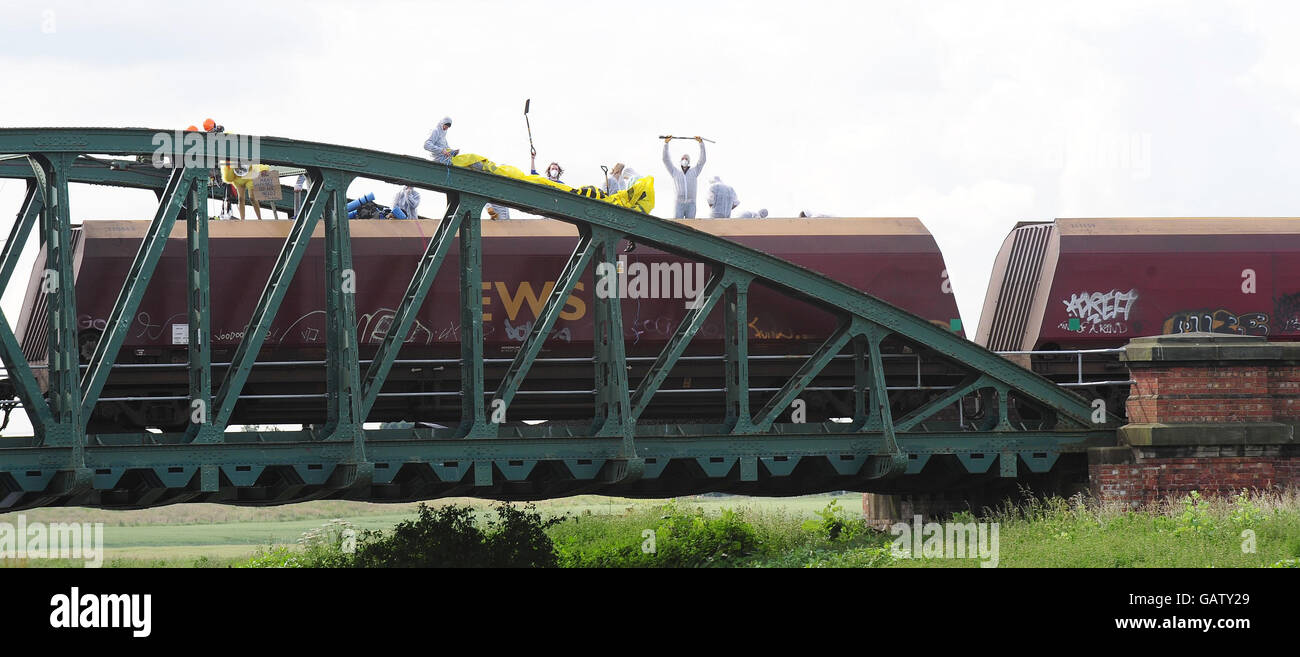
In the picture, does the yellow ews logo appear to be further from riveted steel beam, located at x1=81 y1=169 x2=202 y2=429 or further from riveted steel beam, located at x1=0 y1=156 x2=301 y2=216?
riveted steel beam, located at x1=81 y1=169 x2=202 y2=429

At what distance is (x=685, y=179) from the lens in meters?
24.1

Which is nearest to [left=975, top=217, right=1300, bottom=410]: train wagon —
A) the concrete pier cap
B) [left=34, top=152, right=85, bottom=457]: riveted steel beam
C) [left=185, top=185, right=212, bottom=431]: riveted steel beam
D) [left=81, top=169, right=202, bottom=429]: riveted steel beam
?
the concrete pier cap

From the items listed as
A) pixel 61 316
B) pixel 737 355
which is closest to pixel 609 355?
pixel 737 355

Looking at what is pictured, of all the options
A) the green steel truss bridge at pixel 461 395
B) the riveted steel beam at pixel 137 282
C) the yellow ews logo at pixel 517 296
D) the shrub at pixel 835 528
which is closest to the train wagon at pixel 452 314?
the yellow ews logo at pixel 517 296

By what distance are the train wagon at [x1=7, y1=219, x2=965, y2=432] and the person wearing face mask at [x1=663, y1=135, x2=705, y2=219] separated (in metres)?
1.86

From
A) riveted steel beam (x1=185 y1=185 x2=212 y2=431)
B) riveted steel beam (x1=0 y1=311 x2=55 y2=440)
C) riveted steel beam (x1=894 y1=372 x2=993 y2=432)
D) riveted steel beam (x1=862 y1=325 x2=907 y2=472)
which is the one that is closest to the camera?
riveted steel beam (x1=0 y1=311 x2=55 y2=440)

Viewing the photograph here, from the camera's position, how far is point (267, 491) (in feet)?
65.0

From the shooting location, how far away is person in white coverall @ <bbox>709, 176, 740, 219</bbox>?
24.3m

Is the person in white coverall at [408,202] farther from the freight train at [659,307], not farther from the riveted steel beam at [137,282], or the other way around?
the riveted steel beam at [137,282]

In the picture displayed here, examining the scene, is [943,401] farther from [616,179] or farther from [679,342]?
[616,179]

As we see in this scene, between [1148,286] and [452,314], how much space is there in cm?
1148

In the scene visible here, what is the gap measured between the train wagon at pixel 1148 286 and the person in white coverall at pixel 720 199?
543 cm
